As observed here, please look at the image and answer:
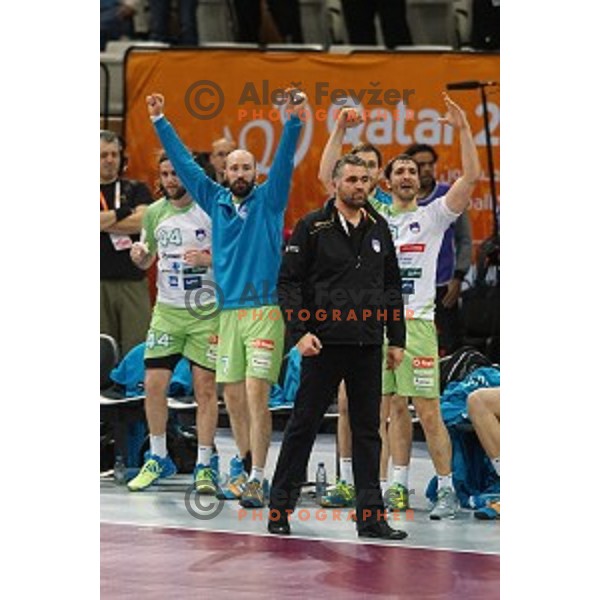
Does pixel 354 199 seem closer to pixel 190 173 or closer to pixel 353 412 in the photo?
pixel 353 412

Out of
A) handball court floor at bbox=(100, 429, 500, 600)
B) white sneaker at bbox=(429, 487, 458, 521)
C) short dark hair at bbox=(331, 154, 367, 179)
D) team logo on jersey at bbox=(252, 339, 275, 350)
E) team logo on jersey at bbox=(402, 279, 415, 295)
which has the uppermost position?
short dark hair at bbox=(331, 154, 367, 179)

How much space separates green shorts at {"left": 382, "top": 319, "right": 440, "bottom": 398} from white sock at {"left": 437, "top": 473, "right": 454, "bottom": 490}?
346 mm

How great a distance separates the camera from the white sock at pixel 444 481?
8.30 meters

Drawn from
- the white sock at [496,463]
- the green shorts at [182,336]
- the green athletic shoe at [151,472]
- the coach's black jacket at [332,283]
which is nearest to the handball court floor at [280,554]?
the green athletic shoe at [151,472]

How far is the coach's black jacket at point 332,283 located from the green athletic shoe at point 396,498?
100 cm

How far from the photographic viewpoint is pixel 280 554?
7461 millimetres

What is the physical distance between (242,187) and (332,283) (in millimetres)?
1120

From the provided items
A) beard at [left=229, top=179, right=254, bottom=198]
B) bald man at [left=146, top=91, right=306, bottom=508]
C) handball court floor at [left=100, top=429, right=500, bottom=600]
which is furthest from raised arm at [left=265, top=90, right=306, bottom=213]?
handball court floor at [left=100, top=429, right=500, bottom=600]

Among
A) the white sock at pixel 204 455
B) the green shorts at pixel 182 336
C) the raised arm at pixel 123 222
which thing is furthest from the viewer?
the raised arm at pixel 123 222

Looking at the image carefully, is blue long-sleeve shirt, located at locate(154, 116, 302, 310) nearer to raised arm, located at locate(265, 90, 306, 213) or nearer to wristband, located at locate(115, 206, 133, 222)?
raised arm, located at locate(265, 90, 306, 213)

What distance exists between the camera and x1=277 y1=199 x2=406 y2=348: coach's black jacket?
7566mm

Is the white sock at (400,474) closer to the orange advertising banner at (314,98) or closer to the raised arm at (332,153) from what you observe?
the raised arm at (332,153)
